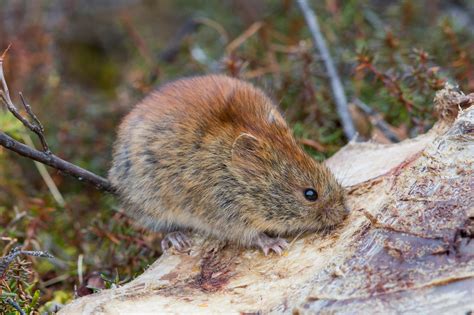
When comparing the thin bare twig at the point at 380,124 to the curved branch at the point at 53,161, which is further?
the thin bare twig at the point at 380,124

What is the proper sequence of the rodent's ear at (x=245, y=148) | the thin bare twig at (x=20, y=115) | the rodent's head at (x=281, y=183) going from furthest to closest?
the rodent's ear at (x=245, y=148) < the rodent's head at (x=281, y=183) < the thin bare twig at (x=20, y=115)

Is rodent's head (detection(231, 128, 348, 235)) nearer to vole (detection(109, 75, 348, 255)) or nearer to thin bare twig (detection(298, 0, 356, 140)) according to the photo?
vole (detection(109, 75, 348, 255))

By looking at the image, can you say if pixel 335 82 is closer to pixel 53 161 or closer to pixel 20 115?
pixel 53 161

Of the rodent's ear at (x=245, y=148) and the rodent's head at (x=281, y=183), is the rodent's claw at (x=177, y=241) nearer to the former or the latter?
the rodent's head at (x=281, y=183)

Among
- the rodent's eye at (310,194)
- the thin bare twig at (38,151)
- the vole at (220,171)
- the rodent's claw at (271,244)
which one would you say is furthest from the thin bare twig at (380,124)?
the thin bare twig at (38,151)

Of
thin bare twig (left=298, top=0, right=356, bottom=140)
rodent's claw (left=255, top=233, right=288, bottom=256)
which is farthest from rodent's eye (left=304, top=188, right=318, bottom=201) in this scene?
thin bare twig (left=298, top=0, right=356, bottom=140)

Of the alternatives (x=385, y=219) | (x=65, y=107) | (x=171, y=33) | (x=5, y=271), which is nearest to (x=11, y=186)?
(x=65, y=107)

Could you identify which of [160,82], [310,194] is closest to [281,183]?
[310,194]
